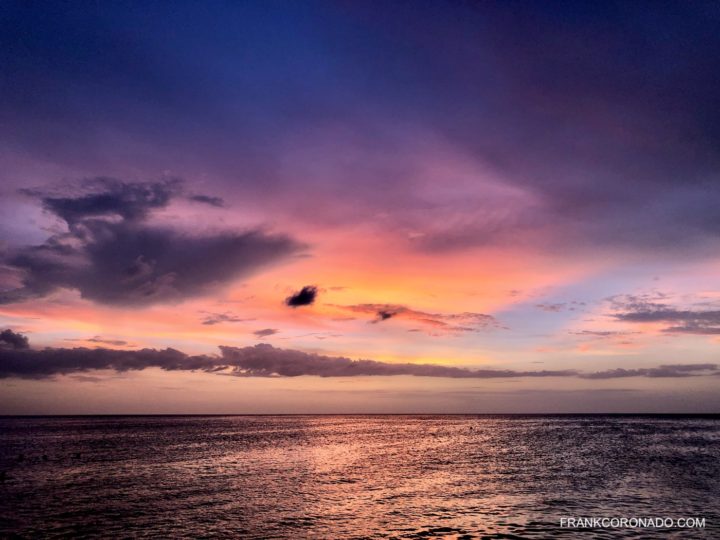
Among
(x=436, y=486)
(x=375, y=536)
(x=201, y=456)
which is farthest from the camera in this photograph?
(x=201, y=456)

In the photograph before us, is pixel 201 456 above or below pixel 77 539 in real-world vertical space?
below

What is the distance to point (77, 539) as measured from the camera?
104 feet

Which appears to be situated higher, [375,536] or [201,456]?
[375,536]

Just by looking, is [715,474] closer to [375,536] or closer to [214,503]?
[375,536]

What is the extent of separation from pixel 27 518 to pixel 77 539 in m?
9.02

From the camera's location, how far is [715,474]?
5719 centimetres

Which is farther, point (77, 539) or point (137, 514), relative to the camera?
point (137, 514)

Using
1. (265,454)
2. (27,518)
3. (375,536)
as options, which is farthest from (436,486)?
(265,454)

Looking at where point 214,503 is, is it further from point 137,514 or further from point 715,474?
point 715,474

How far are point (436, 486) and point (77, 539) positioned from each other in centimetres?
3091

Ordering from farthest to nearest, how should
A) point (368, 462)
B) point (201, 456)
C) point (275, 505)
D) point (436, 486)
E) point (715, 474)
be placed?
point (201, 456), point (368, 462), point (715, 474), point (436, 486), point (275, 505)

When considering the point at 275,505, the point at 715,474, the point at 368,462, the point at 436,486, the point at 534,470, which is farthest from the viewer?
the point at 368,462

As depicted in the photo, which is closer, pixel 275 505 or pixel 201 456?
pixel 275 505

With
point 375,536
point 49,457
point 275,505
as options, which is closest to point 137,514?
point 275,505
